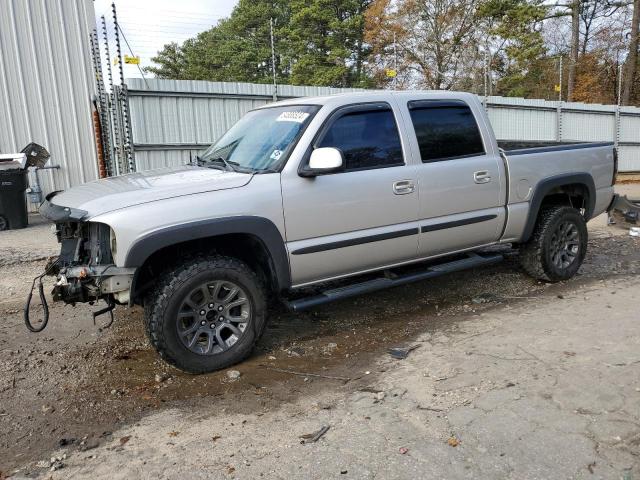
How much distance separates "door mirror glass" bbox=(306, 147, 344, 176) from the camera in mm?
3963

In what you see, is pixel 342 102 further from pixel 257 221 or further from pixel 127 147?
pixel 127 147

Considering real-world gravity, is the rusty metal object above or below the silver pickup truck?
below

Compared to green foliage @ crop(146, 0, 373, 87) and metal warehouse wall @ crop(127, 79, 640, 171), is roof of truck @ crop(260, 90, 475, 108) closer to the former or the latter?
metal warehouse wall @ crop(127, 79, 640, 171)

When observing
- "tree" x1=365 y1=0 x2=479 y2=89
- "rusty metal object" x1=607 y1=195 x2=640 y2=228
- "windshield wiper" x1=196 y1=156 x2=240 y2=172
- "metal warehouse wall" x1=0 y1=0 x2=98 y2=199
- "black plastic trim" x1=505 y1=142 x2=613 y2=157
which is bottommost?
"rusty metal object" x1=607 y1=195 x2=640 y2=228

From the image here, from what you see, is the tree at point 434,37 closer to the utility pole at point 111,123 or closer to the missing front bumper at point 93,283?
the utility pole at point 111,123

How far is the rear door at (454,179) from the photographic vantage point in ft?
15.6

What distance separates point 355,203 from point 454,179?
1.10 meters

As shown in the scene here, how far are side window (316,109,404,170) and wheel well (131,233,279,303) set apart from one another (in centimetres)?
94

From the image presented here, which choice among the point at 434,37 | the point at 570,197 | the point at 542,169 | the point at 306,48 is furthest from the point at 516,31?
the point at 542,169

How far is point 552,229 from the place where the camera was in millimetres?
5688

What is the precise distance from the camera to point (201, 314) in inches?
152

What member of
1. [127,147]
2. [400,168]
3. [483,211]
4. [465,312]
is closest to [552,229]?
[483,211]

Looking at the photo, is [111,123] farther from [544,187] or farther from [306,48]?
[306,48]

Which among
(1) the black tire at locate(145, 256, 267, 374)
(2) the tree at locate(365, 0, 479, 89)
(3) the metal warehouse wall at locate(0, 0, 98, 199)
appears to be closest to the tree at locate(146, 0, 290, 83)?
(2) the tree at locate(365, 0, 479, 89)
